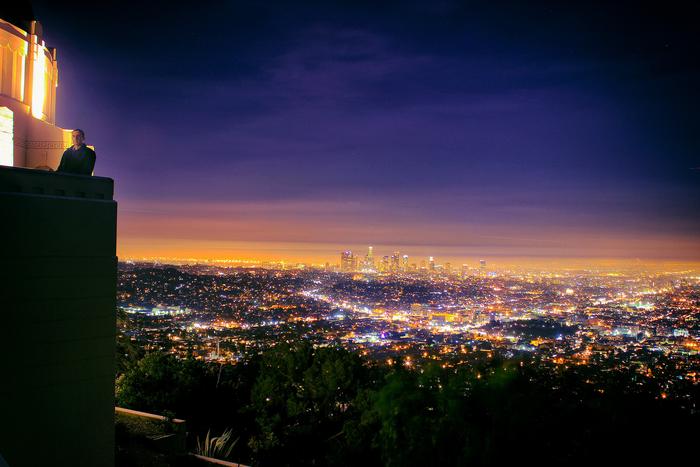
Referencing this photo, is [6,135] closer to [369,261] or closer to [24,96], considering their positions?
[24,96]

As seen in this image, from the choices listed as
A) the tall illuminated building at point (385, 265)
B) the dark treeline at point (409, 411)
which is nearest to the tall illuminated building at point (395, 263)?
the tall illuminated building at point (385, 265)

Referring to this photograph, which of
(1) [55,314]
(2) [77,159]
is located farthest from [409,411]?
(2) [77,159]

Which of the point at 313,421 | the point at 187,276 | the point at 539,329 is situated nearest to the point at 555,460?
the point at 313,421

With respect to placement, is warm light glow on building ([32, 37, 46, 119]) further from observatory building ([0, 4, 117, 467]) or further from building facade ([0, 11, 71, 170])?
observatory building ([0, 4, 117, 467])

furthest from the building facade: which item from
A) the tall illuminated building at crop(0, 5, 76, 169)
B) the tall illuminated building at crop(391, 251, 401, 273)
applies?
the tall illuminated building at crop(391, 251, 401, 273)

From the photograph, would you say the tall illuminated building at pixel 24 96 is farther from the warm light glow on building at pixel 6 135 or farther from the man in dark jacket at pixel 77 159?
the man in dark jacket at pixel 77 159

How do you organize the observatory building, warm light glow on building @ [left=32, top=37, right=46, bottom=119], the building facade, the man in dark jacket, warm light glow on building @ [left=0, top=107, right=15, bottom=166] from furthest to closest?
warm light glow on building @ [left=32, top=37, right=46, bottom=119] → the building facade → warm light glow on building @ [left=0, top=107, right=15, bottom=166] → the man in dark jacket → the observatory building
